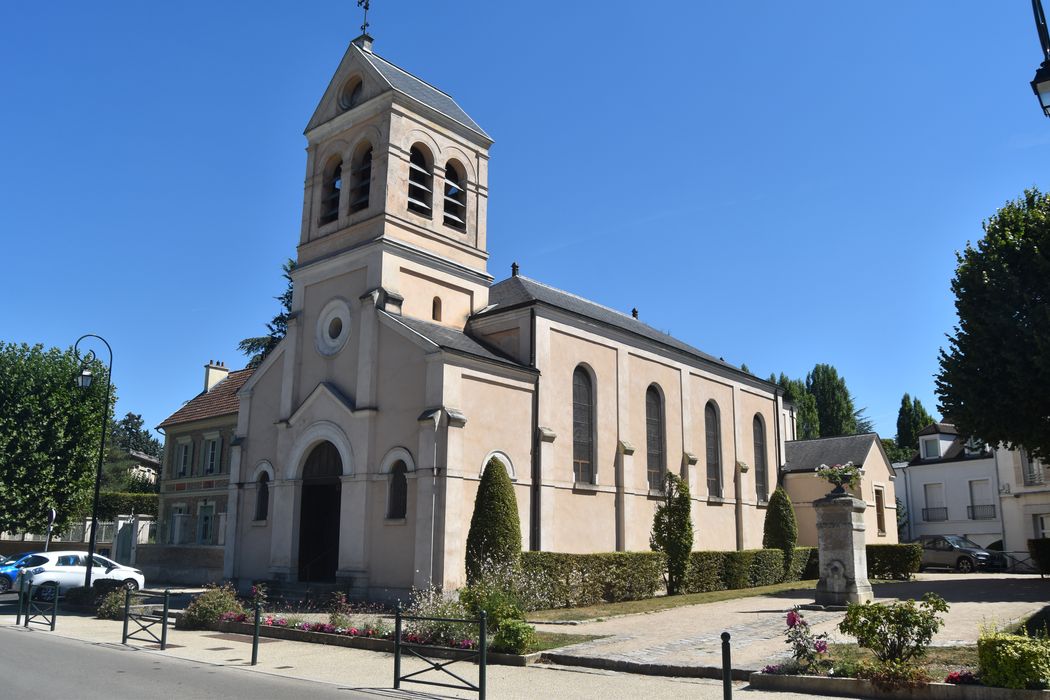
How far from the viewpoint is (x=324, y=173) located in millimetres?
27000

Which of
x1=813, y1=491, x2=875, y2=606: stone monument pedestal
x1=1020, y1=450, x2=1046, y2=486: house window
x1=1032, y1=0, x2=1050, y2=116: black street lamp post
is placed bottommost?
x1=813, y1=491, x2=875, y2=606: stone monument pedestal

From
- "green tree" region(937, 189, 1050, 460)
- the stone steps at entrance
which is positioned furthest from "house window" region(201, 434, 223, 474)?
"green tree" region(937, 189, 1050, 460)

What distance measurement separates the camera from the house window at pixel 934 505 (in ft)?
152

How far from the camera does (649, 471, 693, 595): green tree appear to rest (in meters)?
24.4

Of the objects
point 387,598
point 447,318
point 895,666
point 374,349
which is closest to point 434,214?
point 447,318

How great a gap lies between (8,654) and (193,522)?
77.2 feet

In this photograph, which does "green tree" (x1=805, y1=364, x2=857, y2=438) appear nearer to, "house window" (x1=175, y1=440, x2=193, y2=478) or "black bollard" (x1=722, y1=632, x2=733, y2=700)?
"house window" (x1=175, y1=440, x2=193, y2=478)

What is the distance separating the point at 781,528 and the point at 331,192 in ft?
67.0

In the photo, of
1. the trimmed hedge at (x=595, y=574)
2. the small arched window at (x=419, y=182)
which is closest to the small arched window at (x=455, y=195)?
the small arched window at (x=419, y=182)

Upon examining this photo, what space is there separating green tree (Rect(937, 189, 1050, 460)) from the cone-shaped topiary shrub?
7884 millimetres

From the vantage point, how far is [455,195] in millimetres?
27062

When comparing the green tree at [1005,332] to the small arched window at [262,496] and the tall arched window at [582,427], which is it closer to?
the tall arched window at [582,427]

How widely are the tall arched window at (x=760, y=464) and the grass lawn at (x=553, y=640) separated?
21.3 meters

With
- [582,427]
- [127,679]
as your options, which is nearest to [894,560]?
[582,427]
